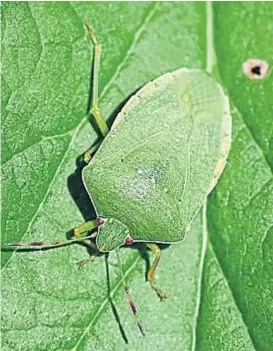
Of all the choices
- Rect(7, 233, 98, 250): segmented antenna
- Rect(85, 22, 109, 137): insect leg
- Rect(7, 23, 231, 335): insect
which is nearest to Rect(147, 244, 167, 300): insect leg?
Rect(7, 23, 231, 335): insect

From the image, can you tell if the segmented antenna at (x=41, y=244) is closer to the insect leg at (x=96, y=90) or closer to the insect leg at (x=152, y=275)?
the insect leg at (x=152, y=275)

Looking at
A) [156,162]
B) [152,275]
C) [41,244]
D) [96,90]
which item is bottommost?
[152,275]

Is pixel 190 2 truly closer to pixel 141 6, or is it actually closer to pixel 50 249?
pixel 141 6

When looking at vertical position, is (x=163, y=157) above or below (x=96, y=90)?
below

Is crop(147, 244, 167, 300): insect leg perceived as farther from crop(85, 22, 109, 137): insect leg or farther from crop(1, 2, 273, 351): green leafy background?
crop(85, 22, 109, 137): insect leg

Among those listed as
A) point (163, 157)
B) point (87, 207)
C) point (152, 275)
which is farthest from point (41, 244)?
point (163, 157)

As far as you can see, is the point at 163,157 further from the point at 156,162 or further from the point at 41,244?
the point at 41,244

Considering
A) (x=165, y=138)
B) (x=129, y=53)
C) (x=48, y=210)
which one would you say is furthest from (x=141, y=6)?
(x=48, y=210)
